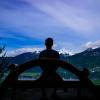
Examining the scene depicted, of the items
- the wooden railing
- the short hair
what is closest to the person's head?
the short hair

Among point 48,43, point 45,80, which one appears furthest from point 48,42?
point 45,80

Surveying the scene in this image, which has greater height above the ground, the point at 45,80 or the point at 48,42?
the point at 48,42

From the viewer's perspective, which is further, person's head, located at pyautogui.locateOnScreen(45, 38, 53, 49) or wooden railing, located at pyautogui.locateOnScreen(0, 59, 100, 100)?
person's head, located at pyautogui.locateOnScreen(45, 38, 53, 49)

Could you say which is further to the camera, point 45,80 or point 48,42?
point 48,42

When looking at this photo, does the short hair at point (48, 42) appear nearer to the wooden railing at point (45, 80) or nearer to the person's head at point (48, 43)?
the person's head at point (48, 43)

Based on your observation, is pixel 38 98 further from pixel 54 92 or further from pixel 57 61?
pixel 57 61

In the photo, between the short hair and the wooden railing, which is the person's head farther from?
the wooden railing

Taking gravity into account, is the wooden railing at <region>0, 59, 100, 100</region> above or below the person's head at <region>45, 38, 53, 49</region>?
below

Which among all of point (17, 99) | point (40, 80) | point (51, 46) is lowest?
point (17, 99)

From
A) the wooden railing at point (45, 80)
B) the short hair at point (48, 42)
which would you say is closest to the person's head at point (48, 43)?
the short hair at point (48, 42)

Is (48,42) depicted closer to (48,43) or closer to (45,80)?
(48,43)

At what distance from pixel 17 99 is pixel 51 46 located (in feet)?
7.89

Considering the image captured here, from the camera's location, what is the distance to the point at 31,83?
3965 mm

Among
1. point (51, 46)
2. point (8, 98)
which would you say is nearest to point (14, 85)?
point (8, 98)
